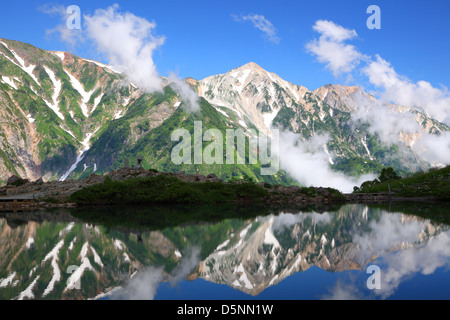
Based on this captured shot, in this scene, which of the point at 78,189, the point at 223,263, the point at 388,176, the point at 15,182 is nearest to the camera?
the point at 223,263

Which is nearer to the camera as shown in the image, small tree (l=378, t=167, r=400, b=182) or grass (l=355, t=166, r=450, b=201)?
grass (l=355, t=166, r=450, b=201)

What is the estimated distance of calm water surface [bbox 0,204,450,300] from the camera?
1213 cm

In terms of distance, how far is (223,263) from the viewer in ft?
53.8

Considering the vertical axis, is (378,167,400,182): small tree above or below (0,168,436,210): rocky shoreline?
above

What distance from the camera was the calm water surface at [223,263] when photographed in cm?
1213

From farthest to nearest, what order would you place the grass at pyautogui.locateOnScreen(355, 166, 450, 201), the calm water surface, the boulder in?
the grass at pyautogui.locateOnScreen(355, 166, 450, 201), the boulder, the calm water surface

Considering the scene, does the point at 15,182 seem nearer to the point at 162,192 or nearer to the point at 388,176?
the point at 162,192

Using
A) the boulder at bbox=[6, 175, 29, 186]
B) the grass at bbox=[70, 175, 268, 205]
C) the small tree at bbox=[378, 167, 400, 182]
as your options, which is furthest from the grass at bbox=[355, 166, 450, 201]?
the boulder at bbox=[6, 175, 29, 186]

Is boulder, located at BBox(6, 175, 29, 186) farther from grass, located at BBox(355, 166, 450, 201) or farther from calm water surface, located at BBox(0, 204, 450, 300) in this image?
grass, located at BBox(355, 166, 450, 201)

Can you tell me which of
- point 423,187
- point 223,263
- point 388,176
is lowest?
point 223,263

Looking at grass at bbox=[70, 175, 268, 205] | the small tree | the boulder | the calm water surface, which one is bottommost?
the calm water surface

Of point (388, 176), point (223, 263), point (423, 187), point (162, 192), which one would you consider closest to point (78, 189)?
point (162, 192)
